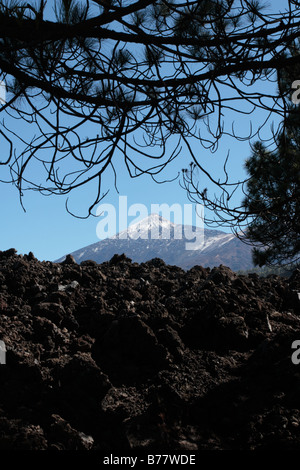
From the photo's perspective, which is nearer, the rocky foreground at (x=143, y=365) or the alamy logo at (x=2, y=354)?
the rocky foreground at (x=143, y=365)

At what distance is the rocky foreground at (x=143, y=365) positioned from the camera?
92.9 inches

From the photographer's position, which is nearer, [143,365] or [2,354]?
[2,354]

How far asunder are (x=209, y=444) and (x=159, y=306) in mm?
1359

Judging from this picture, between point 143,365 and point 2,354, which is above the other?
point 2,354

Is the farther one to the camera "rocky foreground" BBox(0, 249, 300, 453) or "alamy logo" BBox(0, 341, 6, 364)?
"alamy logo" BBox(0, 341, 6, 364)

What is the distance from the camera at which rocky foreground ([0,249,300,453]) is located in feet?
7.74

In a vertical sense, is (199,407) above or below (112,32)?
below

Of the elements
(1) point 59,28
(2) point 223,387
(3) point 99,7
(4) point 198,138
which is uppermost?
(3) point 99,7

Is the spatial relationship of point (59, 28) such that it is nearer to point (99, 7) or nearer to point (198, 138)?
point (99, 7)

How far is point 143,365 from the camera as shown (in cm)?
298

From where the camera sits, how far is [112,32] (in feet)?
8.99
